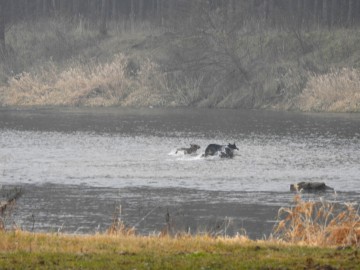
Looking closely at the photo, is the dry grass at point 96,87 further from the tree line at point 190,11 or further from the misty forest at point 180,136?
the tree line at point 190,11

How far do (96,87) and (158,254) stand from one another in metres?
54.6

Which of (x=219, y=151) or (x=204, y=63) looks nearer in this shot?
(x=219, y=151)

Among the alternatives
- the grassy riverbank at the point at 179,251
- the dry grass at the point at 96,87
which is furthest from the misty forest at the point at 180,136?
the dry grass at the point at 96,87

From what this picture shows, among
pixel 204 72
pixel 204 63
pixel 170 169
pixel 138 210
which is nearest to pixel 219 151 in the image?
pixel 170 169

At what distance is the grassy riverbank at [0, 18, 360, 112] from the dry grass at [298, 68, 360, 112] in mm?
52

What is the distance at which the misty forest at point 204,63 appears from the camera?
199 feet

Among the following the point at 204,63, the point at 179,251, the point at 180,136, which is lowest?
the point at 180,136

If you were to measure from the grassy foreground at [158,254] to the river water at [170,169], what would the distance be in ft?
5.61

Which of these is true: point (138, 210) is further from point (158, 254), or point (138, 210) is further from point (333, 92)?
point (333, 92)

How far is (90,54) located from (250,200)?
5249 centimetres

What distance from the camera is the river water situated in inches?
838

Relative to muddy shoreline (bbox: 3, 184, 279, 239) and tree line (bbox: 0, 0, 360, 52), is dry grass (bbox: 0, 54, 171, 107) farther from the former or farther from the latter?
muddy shoreline (bbox: 3, 184, 279, 239)

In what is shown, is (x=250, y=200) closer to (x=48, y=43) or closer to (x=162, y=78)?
Answer: (x=162, y=78)

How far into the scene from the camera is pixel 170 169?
30312 millimetres
